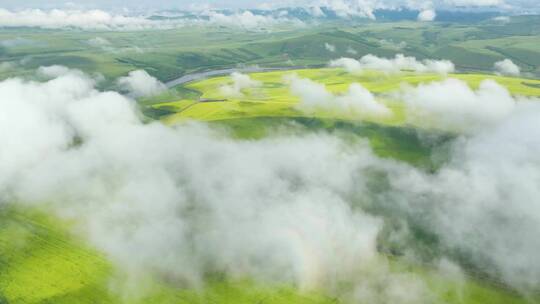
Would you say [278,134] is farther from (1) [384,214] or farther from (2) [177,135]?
(1) [384,214]

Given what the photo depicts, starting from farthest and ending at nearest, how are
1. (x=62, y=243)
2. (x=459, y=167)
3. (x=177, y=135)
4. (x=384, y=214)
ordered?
(x=177, y=135) → (x=459, y=167) → (x=384, y=214) → (x=62, y=243)

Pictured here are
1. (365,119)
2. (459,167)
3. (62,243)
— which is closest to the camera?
(62,243)

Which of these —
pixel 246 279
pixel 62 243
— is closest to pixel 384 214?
pixel 246 279

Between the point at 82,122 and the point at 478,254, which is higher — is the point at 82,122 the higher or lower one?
the higher one

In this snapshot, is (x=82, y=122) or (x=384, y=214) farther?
(x=82, y=122)

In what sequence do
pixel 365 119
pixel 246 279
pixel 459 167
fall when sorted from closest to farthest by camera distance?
pixel 246 279, pixel 459 167, pixel 365 119

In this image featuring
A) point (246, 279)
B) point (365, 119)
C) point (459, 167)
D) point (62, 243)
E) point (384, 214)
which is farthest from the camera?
point (365, 119)

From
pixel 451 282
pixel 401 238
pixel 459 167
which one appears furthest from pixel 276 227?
pixel 459 167

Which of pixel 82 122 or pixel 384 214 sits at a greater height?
pixel 82 122

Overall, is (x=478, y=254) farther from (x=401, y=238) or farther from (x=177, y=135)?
(x=177, y=135)
